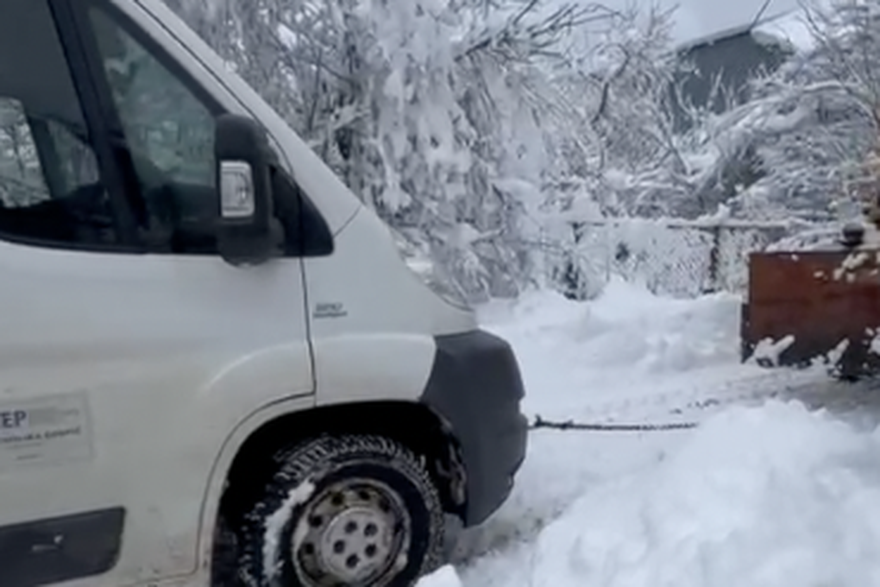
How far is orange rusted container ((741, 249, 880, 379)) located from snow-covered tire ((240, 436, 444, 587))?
3.04 meters

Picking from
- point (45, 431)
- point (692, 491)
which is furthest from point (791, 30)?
point (45, 431)

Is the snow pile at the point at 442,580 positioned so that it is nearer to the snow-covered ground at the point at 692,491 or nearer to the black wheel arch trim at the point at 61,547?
the snow-covered ground at the point at 692,491

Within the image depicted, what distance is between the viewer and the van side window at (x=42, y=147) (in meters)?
2.96

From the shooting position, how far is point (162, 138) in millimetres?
3168

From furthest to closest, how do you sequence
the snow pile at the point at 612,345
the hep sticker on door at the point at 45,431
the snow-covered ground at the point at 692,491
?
1. the snow pile at the point at 612,345
2. the snow-covered ground at the point at 692,491
3. the hep sticker on door at the point at 45,431

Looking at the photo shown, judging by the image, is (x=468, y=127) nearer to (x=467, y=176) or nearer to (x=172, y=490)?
(x=467, y=176)

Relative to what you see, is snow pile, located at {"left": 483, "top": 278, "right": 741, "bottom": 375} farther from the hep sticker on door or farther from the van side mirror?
the hep sticker on door

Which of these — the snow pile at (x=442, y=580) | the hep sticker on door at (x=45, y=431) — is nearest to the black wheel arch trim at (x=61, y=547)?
the hep sticker on door at (x=45, y=431)

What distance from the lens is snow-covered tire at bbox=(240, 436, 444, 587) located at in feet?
11.2

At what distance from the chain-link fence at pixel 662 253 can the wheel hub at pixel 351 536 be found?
7.95 metres

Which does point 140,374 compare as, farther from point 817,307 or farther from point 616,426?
point 817,307

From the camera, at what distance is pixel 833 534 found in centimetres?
353

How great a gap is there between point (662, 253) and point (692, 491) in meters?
8.51

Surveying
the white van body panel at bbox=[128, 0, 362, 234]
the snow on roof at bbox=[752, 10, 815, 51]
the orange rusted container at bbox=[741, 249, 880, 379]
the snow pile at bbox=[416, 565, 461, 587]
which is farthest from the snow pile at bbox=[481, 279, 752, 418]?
the snow on roof at bbox=[752, 10, 815, 51]
